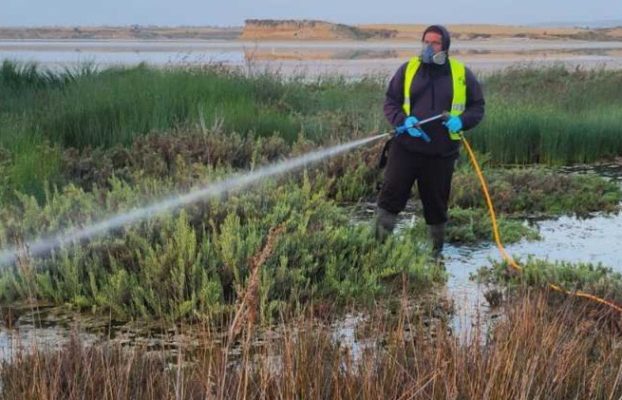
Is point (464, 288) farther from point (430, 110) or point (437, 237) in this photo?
point (430, 110)

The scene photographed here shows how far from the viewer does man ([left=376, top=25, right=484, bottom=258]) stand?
25.1 ft

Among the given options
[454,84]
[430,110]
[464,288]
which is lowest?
[464,288]

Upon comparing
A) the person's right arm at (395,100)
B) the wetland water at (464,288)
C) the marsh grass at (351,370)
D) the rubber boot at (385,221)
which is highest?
the person's right arm at (395,100)

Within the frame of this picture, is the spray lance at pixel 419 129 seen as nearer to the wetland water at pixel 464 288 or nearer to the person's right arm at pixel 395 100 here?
the person's right arm at pixel 395 100

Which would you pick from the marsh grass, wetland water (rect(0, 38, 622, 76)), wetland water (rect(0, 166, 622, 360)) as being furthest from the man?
wetland water (rect(0, 38, 622, 76))

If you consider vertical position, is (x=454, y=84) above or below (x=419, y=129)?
above

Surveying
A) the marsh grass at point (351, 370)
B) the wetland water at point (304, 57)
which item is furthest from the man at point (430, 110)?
the wetland water at point (304, 57)

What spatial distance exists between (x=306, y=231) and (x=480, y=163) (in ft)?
19.7

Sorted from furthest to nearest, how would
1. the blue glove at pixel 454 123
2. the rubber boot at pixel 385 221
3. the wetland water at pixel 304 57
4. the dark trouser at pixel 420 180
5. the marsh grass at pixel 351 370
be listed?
1. the wetland water at pixel 304 57
2. the rubber boot at pixel 385 221
3. the dark trouser at pixel 420 180
4. the blue glove at pixel 454 123
5. the marsh grass at pixel 351 370

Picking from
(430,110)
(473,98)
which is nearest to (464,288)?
(430,110)

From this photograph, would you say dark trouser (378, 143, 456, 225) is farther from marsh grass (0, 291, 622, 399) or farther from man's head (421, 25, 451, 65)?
marsh grass (0, 291, 622, 399)

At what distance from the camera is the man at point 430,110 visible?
7.65 metres

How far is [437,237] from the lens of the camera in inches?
331

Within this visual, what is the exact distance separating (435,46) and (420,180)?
1182 mm
